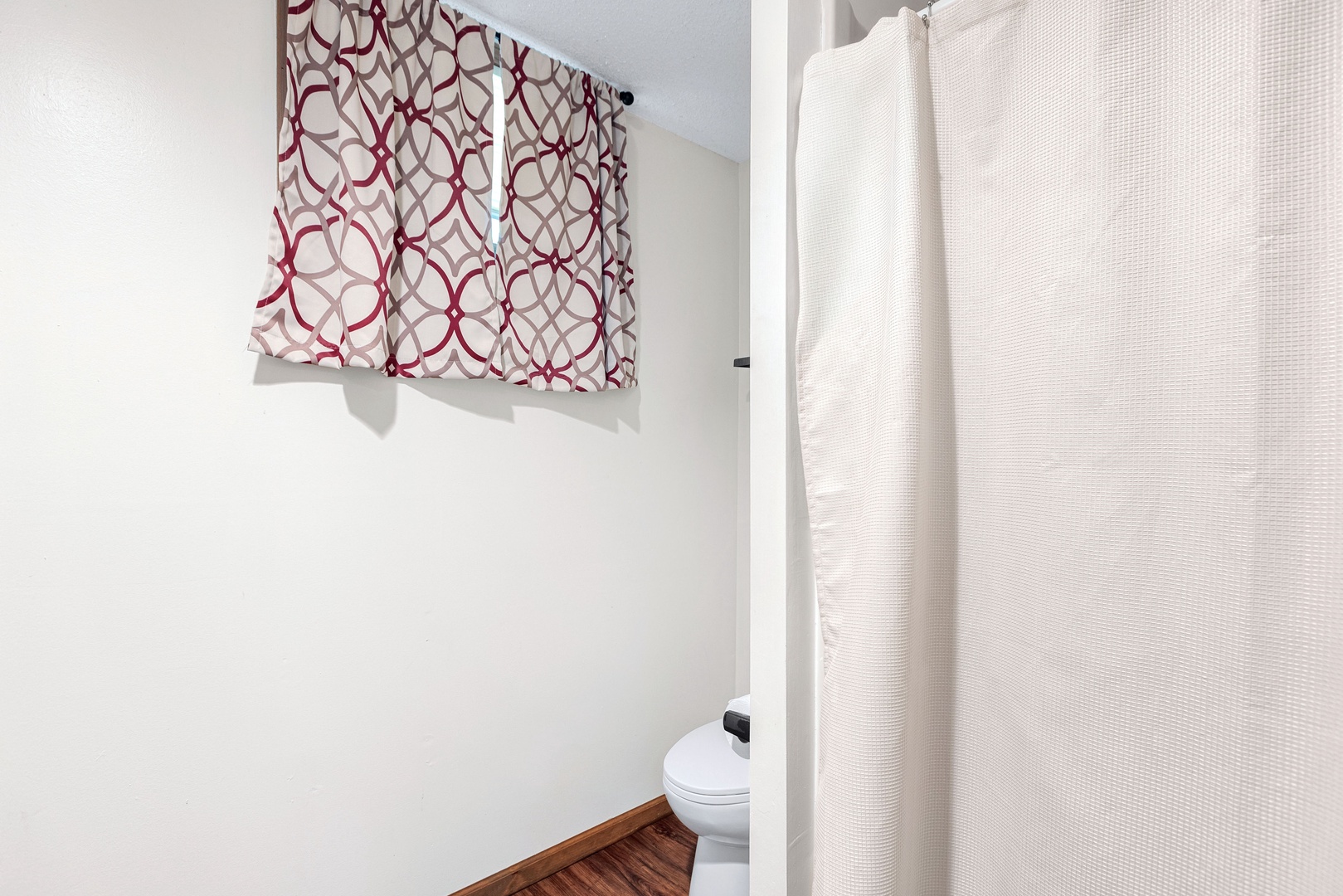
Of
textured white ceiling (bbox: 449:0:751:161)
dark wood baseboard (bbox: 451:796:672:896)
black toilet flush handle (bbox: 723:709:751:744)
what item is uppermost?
textured white ceiling (bbox: 449:0:751:161)

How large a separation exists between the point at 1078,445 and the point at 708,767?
136 cm

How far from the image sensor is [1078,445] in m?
0.68

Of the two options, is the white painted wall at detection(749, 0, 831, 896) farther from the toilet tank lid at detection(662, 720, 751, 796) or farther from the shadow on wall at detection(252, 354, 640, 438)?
the shadow on wall at detection(252, 354, 640, 438)

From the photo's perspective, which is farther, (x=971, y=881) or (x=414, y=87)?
(x=414, y=87)

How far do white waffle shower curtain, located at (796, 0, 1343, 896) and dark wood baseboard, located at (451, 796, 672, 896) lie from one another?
135 cm

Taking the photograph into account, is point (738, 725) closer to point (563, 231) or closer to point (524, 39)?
point (563, 231)

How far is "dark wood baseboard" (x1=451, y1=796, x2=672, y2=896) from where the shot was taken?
5.75 feet

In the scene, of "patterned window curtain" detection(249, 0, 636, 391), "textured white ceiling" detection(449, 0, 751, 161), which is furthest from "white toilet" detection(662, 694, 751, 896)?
"textured white ceiling" detection(449, 0, 751, 161)

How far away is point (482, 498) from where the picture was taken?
5.78ft

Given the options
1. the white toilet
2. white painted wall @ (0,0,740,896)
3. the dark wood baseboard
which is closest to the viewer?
white painted wall @ (0,0,740,896)

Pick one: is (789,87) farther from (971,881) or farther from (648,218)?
Result: (648,218)

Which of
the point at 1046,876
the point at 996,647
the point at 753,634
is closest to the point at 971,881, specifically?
the point at 1046,876

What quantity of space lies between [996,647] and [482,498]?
54.0 inches

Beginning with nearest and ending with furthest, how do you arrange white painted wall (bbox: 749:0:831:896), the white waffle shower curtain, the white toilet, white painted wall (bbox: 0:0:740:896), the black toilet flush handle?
the white waffle shower curtain, white painted wall (bbox: 749:0:831:896), white painted wall (bbox: 0:0:740:896), the black toilet flush handle, the white toilet
